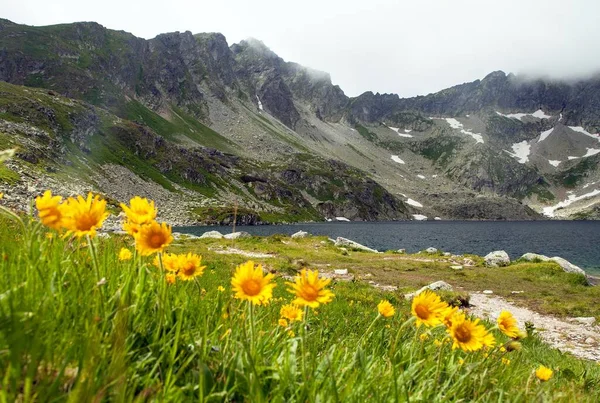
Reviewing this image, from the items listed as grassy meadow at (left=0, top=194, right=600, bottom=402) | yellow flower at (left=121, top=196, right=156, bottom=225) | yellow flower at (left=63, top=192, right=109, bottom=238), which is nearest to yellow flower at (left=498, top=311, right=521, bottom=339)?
grassy meadow at (left=0, top=194, right=600, bottom=402)

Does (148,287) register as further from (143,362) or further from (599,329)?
(599,329)

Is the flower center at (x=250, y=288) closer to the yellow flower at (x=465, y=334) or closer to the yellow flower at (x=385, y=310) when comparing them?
the yellow flower at (x=385, y=310)

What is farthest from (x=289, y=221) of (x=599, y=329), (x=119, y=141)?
(x=599, y=329)

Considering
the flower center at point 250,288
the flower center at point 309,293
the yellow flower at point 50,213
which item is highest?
the yellow flower at point 50,213

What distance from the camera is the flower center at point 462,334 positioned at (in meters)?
2.58

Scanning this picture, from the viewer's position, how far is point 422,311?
8.69ft

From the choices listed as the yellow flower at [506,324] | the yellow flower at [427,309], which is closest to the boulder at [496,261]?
the yellow flower at [506,324]

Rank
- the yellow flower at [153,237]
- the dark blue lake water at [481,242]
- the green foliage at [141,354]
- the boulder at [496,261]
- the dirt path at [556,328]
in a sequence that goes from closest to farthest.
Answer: the green foliage at [141,354]
the yellow flower at [153,237]
the dirt path at [556,328]
the boulder at [496,261]
the dark blue lake water at [481,242]

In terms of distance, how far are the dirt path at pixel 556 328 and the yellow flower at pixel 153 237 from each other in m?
11.0

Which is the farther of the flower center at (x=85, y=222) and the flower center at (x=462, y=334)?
the flower center at (x=462, y=334)

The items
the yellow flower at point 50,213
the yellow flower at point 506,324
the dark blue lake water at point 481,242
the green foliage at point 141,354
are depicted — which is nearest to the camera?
the green foliage at point 141,354

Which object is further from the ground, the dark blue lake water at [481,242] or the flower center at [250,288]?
the flower center at [250,288]

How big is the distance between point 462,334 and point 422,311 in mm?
309

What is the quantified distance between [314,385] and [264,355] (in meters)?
0.74
